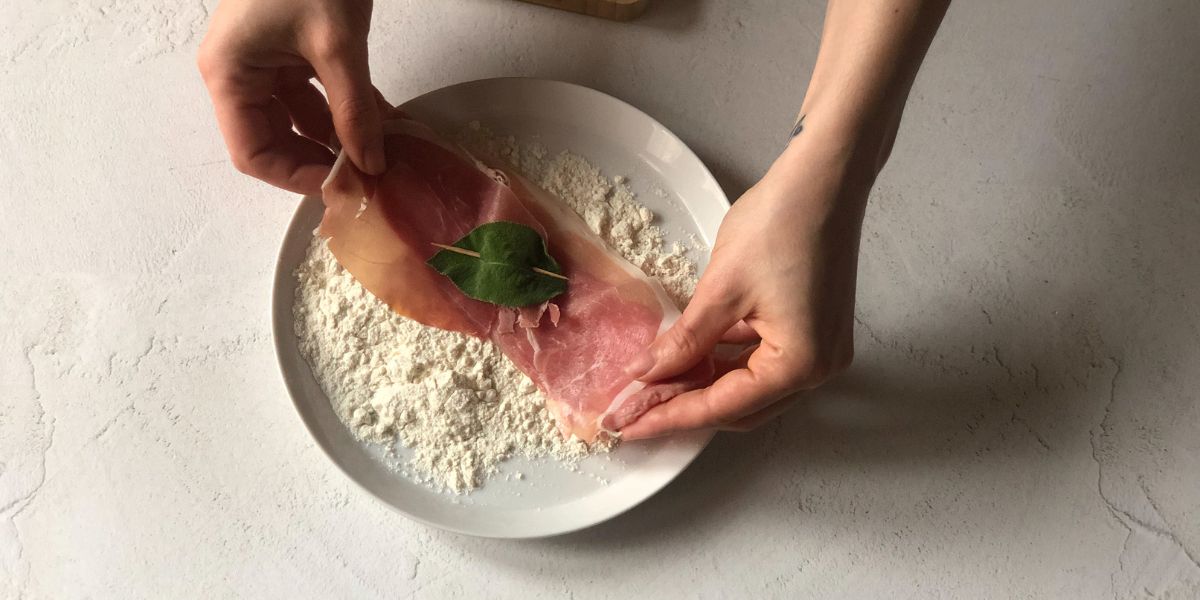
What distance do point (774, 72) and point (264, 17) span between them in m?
0.71

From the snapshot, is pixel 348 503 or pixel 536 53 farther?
pixel 536 53

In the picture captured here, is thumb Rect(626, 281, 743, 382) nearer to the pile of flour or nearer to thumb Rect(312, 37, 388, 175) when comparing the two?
the pile of flour

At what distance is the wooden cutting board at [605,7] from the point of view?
117cm

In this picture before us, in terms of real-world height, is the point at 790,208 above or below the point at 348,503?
above

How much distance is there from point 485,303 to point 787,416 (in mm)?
440

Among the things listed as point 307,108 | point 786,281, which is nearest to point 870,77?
point 786,281

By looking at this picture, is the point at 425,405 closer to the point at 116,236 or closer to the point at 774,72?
the point at 116,236

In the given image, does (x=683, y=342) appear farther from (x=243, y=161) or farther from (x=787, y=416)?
(x=243, y=161)

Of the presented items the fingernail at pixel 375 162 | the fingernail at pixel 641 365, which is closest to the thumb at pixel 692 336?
the fingernail at pixel 641 365

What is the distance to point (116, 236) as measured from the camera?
3.71 ft

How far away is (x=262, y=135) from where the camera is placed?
998 mm

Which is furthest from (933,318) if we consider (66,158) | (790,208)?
(66,158)

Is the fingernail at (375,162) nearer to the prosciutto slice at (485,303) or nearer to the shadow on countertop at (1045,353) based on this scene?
the prosciutto slice at (485,303)

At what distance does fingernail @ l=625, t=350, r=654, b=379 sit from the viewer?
952 mm
